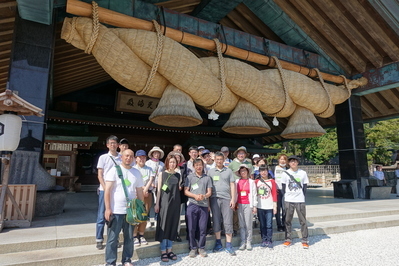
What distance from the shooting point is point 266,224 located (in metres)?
3.72

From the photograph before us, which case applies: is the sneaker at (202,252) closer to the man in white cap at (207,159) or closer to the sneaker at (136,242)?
the sneaker at (136,242)

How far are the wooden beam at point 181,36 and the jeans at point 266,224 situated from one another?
3.65 meters

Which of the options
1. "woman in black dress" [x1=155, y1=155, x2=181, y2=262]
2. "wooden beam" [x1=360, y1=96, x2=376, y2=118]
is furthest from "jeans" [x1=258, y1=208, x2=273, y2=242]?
"wooden beam" [x1=360, y1=96, x2=376, y2=118]

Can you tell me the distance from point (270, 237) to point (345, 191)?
5.26 meters

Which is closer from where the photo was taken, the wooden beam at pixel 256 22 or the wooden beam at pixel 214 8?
the wooden beam at pixel 214 8

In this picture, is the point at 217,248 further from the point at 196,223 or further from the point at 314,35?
the point at 314,35

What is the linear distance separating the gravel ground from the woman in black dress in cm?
21

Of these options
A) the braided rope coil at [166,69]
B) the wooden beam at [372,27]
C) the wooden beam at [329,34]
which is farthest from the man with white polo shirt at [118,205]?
the wooden beam at [372,27]

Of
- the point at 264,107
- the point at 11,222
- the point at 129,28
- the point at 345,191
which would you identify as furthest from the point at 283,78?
the point at 11,222

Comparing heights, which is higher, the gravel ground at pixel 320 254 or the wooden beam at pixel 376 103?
the wooden beam at pixel 376 103

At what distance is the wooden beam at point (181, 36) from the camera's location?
4074 mm

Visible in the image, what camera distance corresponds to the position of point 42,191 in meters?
3.81

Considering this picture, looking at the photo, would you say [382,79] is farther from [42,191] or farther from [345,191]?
[42,191]

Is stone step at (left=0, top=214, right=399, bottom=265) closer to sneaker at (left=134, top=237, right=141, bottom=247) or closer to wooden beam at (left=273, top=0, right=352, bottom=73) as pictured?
sneaker at (left=134, top=237, right=141, bottom=247)
